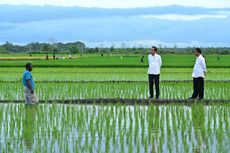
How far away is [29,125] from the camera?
963cm

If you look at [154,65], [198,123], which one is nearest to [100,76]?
[154,65]

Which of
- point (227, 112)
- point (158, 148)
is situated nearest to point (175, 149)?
point (158, 148)

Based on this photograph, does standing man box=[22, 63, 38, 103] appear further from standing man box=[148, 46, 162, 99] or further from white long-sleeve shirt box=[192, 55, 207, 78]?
white long-sleeve shirt box=[192, 55, 207, 78]

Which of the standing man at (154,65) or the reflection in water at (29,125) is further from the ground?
the standing man at (154,65)

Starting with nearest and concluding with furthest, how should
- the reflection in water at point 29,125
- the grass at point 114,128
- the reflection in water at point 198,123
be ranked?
the grass at point 114,128
the reflection in water at point 198,123
the reflection in water at point 29,125

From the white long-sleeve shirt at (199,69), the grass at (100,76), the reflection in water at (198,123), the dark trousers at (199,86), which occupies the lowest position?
the reflection in water at (198,123)

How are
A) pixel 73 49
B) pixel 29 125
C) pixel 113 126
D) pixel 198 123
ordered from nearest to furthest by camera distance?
pixel 113 126
pixel 29 125
pixel 198 123
pixel 73 49

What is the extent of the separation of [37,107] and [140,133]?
376 cm

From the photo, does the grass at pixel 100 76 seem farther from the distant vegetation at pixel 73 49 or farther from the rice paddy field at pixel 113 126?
the distant vegetation at pixel 73 49

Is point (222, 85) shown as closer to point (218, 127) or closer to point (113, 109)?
point (113, 109)

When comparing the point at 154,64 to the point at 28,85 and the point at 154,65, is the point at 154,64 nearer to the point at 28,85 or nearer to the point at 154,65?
the point at 154,65

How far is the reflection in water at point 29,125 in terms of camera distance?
831 cm

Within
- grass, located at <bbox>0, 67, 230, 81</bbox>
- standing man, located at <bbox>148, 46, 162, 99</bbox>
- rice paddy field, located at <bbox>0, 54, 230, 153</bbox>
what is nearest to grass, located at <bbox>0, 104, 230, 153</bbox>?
rice paddy field, located at <bbox>0, 54, 230, 153</bbox>

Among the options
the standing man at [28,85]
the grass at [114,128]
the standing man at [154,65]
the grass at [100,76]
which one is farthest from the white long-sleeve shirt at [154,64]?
the grass at [100,76]
